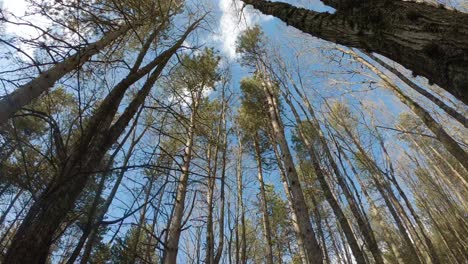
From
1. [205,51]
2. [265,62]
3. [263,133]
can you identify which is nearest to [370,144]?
[263,133]

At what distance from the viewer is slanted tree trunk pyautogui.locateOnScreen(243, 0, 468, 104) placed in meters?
0.99

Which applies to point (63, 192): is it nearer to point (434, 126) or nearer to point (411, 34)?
point (411, 34)

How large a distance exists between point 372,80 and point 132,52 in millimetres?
6757

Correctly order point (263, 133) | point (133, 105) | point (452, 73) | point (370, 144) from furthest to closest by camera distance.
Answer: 1. point (263, 133)
2. point (370, 144)
3. point (133, 105)
4. point (452, 73)

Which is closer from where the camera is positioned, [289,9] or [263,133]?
[289,9]

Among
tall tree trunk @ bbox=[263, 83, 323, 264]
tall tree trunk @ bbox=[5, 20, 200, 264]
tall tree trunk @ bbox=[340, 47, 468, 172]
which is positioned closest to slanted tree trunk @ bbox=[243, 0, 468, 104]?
tall tree trunk @ bbox=[5, 20, 200, 264]

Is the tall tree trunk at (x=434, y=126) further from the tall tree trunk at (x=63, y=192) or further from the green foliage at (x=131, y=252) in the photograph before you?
the tall tree trunk at (x=63, y=192)

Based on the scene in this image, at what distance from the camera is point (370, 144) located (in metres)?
10.4

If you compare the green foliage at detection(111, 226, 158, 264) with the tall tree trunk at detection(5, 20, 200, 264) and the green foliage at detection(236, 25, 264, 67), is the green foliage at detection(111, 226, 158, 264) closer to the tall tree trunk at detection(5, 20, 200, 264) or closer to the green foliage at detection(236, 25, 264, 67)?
the tall tree trunk at detection(5, 20, 200, 264)

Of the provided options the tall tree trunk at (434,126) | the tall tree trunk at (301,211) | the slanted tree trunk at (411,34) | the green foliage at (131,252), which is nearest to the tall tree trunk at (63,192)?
the green foliage at (131,252)

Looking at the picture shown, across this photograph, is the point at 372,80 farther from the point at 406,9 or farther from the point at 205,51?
the point at 406,9

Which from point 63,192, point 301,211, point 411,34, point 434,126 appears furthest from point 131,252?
point 434,126

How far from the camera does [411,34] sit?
1175 millimetres

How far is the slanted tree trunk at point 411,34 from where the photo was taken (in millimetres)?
992
